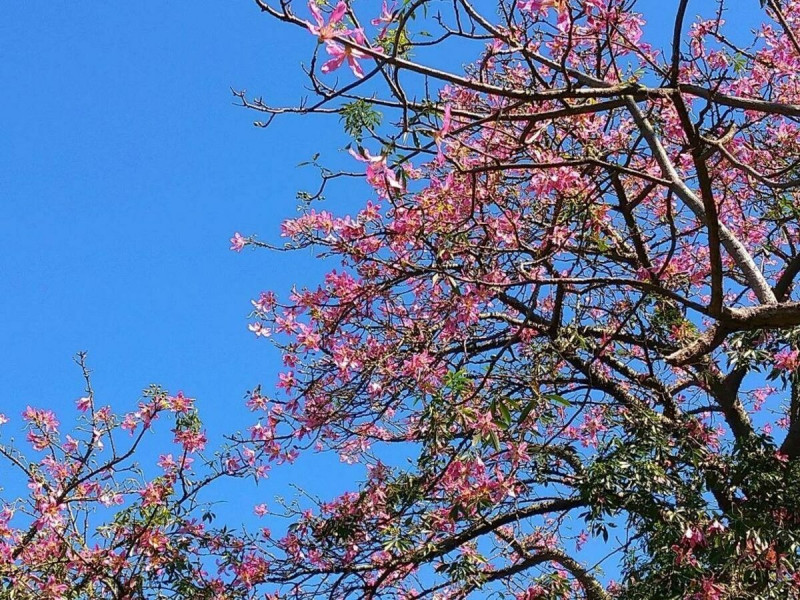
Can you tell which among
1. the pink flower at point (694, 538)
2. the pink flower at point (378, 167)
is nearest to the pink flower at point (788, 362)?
the pink flower at point (694, 538)

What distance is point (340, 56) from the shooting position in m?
2.32

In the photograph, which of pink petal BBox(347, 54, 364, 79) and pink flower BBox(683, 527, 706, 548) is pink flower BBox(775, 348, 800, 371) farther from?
pink petal BBox(347, 54, 364, 79)

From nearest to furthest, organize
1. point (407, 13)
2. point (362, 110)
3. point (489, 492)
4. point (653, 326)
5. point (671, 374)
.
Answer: point (407, 13) → point (362, 110) → point (489, 492) → point (653, 326) → point (671, 374)

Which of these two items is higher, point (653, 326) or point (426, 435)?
point (653, 326)

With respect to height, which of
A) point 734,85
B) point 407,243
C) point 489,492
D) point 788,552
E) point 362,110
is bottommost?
point 788,552

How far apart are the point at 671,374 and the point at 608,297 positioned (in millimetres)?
902

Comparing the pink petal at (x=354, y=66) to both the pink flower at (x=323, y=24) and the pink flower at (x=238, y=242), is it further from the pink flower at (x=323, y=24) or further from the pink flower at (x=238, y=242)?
the pink flower at (x=238, y=242)

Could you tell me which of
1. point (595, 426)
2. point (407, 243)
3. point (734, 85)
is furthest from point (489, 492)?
point (734, 85)

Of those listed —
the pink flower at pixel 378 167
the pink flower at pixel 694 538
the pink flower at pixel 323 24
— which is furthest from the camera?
the pink flower at pixel 694 538

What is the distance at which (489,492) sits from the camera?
464cm

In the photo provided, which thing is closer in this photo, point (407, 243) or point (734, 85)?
point (407, 243)

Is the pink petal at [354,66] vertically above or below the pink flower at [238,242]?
below

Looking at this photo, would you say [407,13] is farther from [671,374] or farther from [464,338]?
[671,374]

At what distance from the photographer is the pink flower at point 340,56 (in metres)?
2.29
